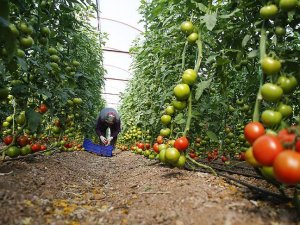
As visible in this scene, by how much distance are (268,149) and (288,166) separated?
4.4 inches

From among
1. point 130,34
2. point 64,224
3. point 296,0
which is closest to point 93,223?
point 64,224

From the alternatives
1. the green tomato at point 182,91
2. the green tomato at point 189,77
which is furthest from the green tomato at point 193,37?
the green tomato at point 182,91

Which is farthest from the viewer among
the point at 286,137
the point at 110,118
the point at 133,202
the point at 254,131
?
the point at 110,118

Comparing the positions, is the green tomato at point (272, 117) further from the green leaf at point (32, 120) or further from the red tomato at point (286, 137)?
the green leaf at point (32, 120)

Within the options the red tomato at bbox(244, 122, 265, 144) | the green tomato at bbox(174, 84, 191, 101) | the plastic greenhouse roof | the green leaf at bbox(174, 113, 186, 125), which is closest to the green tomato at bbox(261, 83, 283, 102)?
the red tomato at bbox(244, 122, 265, 144)

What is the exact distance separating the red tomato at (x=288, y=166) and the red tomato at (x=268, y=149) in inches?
1.6

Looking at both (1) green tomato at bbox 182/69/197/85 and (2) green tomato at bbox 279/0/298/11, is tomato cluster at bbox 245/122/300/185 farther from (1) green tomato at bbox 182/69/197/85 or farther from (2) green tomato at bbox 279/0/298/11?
(1) green tomato at bbox 182/69/197/85

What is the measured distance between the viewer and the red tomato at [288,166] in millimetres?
1124

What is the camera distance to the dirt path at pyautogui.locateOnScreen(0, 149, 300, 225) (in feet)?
5.08

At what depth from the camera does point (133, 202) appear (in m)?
2.12

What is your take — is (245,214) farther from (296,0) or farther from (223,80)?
(223,80)

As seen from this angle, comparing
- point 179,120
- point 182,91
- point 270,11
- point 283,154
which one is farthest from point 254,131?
point 179,120

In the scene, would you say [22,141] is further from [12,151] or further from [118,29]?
[118,29]

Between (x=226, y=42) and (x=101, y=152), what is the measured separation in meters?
4.68
